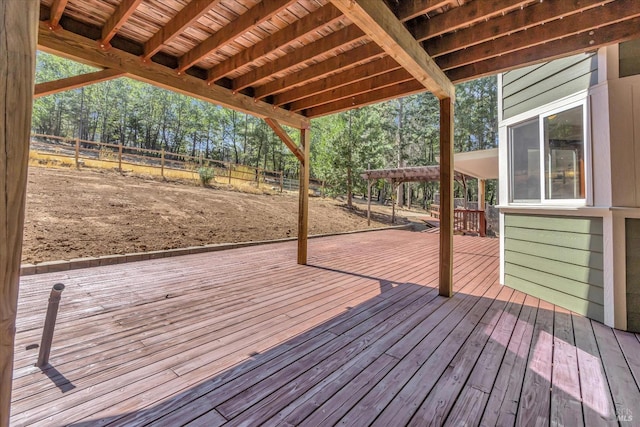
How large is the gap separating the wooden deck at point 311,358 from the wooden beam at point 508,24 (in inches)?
99.5

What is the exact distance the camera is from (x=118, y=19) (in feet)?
7.22

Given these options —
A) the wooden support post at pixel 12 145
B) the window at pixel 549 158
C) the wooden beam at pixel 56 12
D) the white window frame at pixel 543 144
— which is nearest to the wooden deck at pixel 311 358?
the wooden support post at pixel 12 145

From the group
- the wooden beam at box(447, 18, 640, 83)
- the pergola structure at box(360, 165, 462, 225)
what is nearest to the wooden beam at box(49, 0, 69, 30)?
the wooden beam at box(447, 18, 640, 83)

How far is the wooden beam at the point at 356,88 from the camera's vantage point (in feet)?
10.7

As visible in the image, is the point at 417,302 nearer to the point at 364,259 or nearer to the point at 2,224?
the point at 364,259

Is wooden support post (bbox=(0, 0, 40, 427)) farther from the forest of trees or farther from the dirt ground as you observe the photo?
the forest of trees

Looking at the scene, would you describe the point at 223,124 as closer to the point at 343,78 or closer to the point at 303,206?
the point at 303,206

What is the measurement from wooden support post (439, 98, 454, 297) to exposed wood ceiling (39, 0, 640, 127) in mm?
289

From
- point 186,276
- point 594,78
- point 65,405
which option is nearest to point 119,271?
point 186,276

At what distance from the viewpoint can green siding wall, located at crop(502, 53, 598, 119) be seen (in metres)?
2.74

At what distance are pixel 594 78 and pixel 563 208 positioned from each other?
4.23 ft

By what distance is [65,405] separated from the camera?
1383 millimetres

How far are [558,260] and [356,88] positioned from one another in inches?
124

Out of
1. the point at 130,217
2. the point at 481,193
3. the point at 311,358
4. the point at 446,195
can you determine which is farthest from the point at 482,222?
the point at 130,217
